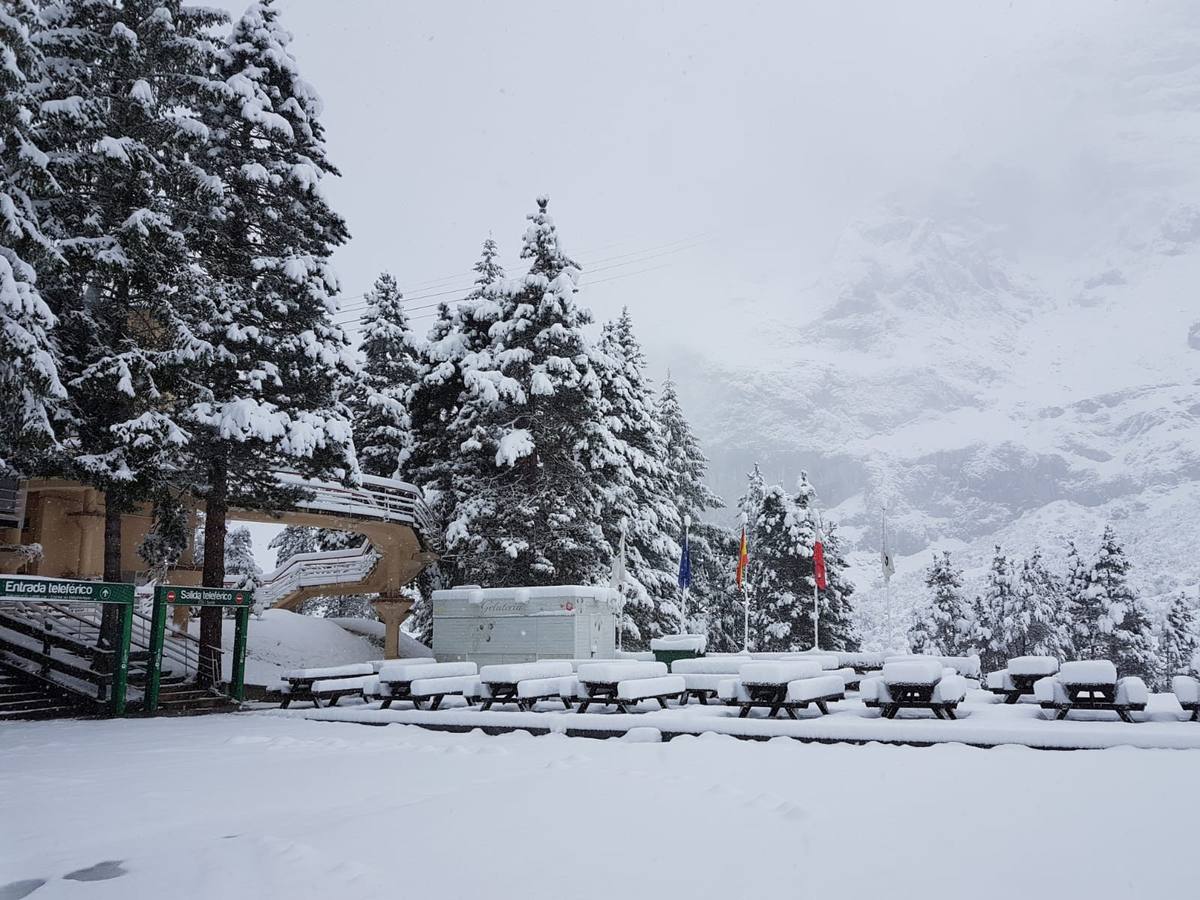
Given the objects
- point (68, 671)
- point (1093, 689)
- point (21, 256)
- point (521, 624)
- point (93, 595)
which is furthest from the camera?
point (521, 624)

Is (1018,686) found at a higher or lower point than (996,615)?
lower

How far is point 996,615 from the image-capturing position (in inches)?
2493

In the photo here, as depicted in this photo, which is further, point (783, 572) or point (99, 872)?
point (783, 572)

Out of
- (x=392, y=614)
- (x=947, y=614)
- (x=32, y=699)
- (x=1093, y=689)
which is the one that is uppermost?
(x=392, y=614)

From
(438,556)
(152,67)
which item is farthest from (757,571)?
(152,67)

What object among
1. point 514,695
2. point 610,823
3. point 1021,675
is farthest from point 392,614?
point 610,823

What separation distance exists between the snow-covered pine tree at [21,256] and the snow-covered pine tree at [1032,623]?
60414mm

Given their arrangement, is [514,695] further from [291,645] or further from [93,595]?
[291,645]

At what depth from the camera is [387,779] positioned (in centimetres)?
916

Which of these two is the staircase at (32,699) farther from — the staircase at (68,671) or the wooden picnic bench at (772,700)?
the wooden picnic bench at (772,700)

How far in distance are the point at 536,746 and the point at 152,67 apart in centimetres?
1593

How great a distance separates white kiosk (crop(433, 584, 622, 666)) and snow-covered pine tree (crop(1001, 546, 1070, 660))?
4615cm

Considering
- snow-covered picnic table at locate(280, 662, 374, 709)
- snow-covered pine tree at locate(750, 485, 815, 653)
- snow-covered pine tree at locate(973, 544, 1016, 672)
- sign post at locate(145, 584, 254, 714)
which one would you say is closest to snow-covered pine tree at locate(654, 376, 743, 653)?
snow-covered pine tree at locate(750, 485, 815, 653)

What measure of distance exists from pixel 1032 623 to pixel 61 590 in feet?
202
